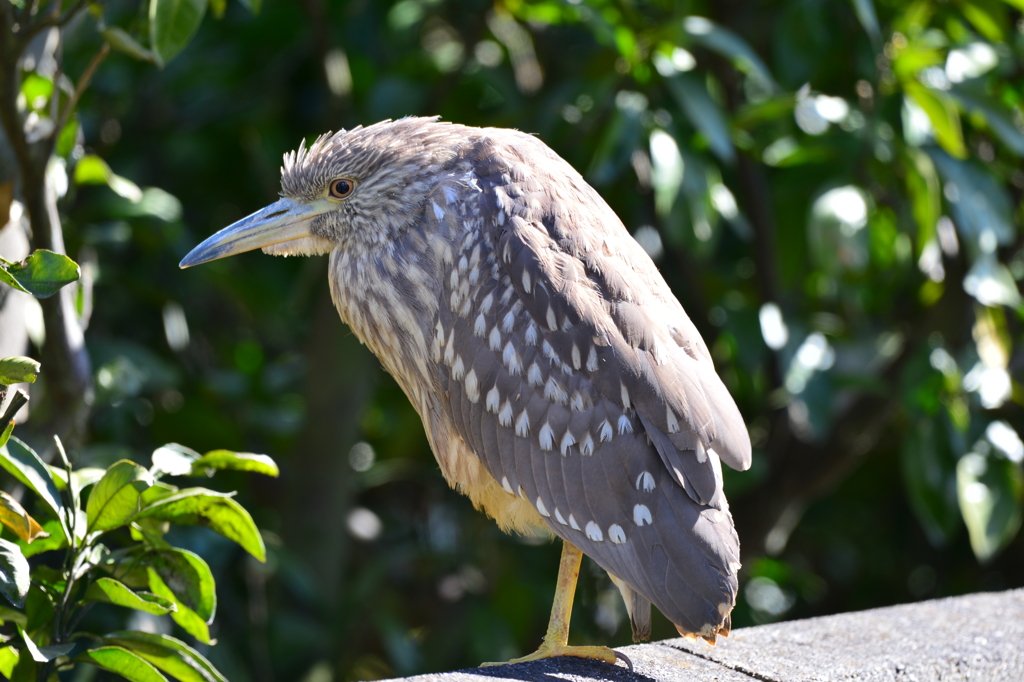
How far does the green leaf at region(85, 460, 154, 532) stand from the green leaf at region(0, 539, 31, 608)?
19 cm

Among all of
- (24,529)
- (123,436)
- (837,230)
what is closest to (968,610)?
(837,230)

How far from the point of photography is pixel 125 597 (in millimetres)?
1858

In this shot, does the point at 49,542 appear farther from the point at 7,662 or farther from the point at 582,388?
the point at 582,388

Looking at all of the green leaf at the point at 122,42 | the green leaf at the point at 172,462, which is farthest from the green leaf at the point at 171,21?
the green leaf at the point at 172,462

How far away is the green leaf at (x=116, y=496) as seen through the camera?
6.06 feet

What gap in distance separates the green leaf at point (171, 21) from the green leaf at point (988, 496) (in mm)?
2887

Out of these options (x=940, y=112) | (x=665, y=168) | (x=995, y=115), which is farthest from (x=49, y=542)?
(x=995, y=115)

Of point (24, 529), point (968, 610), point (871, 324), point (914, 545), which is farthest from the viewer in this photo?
point (914, 545)

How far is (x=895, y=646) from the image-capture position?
7.95ft

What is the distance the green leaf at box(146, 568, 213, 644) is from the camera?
2.02m

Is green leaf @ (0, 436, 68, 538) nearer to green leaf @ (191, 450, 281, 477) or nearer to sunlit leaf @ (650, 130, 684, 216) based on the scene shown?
green leaf @ (191, 450, 281, 477)

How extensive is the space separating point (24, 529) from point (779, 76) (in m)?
3.11

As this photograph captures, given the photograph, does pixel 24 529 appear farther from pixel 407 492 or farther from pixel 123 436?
pixel 407 492

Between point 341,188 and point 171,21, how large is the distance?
1.74ft
